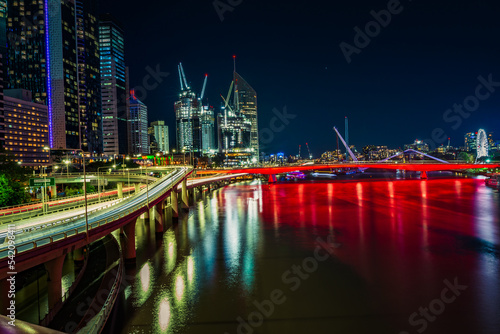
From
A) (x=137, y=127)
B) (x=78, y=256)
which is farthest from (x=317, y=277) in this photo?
(x=137, y=127)

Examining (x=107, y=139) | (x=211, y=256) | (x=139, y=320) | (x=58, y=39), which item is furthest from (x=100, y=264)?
(x=107, y=139)

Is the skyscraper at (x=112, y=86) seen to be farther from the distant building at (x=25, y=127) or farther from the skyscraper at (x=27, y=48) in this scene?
the distant building at (x=25, y=127)

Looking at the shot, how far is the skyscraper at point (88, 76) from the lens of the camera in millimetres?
125688

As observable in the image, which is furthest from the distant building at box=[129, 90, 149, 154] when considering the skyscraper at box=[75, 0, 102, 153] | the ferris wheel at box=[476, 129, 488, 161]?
the ferris wheel at box=[476, 129, 488, 161]

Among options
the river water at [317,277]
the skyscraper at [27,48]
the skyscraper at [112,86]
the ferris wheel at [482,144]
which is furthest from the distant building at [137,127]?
the river water at [317,277]

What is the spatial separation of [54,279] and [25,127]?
3947 inches

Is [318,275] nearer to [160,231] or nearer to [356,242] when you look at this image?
[356,242]

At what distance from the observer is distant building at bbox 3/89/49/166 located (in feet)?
292

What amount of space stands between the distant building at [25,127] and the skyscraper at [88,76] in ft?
80.6

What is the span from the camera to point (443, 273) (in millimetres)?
16875

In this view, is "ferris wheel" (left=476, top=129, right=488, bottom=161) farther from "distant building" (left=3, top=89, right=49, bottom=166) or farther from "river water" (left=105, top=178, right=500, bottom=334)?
"distant building" (left=3, top=89, right=49, bottom=166)

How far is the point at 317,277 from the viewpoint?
16.8 meters

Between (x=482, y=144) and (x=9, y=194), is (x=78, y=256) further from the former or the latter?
(x=482, y=144)

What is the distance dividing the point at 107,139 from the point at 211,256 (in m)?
140
